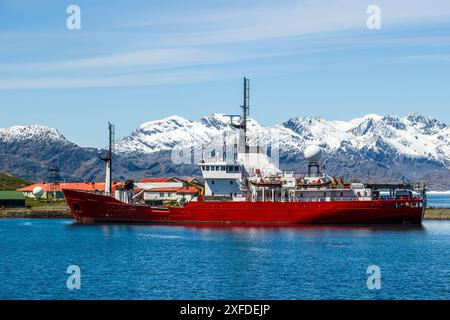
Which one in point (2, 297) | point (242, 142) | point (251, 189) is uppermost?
point (242, 142)

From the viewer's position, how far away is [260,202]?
8669 centimetres

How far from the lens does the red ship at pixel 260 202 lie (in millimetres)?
85750

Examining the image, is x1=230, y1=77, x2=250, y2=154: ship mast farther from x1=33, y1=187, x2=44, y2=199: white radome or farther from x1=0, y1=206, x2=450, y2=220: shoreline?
x1=33, y1=187, x2=44, y2=199: white radome

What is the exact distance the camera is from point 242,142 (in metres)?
93.1

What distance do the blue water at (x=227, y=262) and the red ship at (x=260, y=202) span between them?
9.05ft

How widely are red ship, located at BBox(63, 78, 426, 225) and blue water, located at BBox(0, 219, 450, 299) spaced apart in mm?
2759

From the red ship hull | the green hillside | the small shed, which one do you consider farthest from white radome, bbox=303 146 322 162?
the green hillside

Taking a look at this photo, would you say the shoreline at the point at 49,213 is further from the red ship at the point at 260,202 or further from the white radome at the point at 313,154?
the white radome at the point at 313,154

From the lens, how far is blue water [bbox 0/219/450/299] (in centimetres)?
4512

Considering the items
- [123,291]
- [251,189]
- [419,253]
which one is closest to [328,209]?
[251,189]
